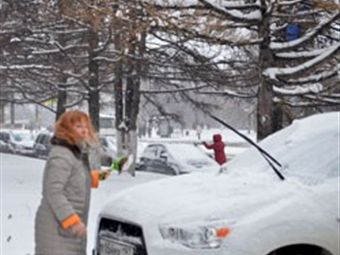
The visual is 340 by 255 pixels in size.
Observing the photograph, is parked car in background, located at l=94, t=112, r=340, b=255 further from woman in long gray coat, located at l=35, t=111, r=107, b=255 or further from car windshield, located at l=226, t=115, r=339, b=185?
woman in long gray coat, located at l=35, t=111, r=107, b=255

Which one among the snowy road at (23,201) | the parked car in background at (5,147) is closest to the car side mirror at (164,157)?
the snowy road at (23,201)

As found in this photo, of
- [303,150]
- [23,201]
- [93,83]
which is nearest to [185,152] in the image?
[93,83]

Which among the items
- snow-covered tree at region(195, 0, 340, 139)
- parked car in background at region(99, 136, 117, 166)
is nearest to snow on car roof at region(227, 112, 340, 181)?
snow-covered tree at region(195, 0, 340, 139)

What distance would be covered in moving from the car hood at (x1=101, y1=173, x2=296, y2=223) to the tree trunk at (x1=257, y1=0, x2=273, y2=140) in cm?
732

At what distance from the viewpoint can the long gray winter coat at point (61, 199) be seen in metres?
5.10

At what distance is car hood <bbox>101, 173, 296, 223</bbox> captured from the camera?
4949 mm

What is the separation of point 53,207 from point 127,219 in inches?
23.0

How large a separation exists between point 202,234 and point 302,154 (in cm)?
152

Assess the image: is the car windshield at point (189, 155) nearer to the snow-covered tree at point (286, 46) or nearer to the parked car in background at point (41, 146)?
the snow-covered tree at point (286, 46)

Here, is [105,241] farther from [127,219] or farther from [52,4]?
[52,4]

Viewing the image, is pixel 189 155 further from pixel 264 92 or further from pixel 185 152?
pixel 264 92

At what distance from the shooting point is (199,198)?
17.1 feet

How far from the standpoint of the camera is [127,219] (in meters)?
5.37

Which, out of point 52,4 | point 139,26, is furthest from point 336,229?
point 52,4
